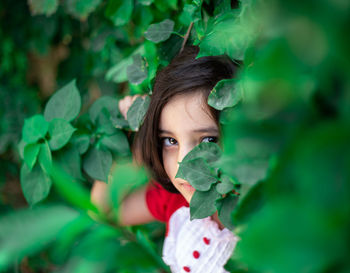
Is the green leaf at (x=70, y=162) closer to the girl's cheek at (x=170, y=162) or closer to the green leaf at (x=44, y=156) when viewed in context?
the green leaf at (x=44, y=156)

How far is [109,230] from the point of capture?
0.94 feet

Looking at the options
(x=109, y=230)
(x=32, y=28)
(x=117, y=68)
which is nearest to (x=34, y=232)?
(x=109, y=230)

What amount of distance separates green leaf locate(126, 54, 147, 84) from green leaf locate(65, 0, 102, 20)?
40cm

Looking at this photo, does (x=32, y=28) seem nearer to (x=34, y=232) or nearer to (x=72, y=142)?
(x=72, y=142)

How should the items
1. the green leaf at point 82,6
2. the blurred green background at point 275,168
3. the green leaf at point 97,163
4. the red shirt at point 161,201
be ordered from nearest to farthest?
the blurred green background at point 275,168
the green leaf at point 97,163
the red shirt at point 161,201
the green leaf at point 82,6

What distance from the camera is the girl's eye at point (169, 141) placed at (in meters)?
0.68

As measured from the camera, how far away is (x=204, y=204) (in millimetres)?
499

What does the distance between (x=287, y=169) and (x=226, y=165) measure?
2.6 inches

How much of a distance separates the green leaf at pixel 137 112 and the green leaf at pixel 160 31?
0.11m

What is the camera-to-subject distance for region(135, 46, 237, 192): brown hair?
23.2 inches

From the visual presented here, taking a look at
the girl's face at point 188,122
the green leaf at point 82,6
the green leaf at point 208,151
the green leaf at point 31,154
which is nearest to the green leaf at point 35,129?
the green leaf at point 31,154

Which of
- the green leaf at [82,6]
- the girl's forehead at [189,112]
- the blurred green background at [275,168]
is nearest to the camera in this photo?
the blurred green background at [275,168]

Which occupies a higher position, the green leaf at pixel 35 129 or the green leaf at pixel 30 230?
the green leaf at pixel 30 230

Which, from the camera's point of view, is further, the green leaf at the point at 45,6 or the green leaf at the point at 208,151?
the green leaf at the point at 45,6
